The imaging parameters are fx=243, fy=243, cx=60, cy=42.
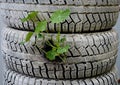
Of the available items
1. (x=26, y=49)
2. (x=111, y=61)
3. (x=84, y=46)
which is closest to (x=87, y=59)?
(x=84, y=46)

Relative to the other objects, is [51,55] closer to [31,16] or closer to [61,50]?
[61,50]

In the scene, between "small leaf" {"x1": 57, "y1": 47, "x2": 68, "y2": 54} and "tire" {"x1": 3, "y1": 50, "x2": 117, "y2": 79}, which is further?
"tire" {"x1": 3, "y1": 50, "x2": 117, "y2": 79}

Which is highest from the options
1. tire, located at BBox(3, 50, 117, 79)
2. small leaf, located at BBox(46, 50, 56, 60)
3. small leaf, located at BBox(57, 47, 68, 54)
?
small leaf, located at BBox(57, 47, 68, 54)

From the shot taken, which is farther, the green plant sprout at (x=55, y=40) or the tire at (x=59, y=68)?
the tire at (x=59, y=68)

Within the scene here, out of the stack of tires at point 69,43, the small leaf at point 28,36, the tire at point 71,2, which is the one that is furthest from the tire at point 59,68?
the tire at point 71,2

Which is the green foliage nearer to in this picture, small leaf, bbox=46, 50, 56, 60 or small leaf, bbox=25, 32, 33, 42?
small leaf, bbox=46, 50, 56, 60

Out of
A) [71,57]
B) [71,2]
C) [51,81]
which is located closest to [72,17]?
[71,2]

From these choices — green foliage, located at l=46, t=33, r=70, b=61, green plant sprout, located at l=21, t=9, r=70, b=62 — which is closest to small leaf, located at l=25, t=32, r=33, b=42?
green plant sprout, located at l=21, t=9, r=70, b=62

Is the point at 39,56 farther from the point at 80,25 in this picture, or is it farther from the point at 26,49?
the point at 80,25

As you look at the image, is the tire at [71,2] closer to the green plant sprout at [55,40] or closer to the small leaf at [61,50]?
the green plant sprout at [55,40]
